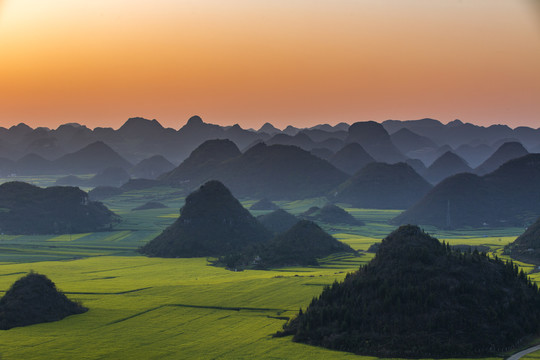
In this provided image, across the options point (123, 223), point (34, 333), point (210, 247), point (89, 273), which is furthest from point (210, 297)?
point (123, 223)

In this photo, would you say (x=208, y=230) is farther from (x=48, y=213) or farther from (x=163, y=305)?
(x=163, y=305)

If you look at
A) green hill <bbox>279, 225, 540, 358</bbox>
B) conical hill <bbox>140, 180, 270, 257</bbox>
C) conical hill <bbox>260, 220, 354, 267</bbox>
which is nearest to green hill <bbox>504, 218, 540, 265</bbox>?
conical hill <bbox>260, 220, 354, 267</bbox>

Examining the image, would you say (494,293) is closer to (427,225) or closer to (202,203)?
(202,203)

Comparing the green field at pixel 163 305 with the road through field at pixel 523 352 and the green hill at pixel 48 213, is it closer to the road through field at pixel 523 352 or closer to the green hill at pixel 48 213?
the road through field at pixel 523 352

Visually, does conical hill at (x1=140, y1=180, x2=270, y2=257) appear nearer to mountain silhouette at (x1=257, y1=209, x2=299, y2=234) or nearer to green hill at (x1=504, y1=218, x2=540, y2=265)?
mountain silhouette at (x1=257, y1=209, x2=299, y2=234)

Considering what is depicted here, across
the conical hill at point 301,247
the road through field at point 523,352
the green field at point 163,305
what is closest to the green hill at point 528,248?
the green field at point 163,305

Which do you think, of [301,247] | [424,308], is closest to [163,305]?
[424,308]
